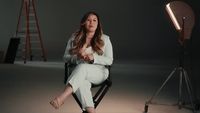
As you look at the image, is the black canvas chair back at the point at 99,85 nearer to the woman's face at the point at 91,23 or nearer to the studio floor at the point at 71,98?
the woman's face at the point at 91,23

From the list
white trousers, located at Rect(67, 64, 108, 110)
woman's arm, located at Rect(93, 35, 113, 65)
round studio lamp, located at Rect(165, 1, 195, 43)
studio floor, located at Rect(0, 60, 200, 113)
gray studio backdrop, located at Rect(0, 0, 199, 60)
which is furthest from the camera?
gray studio backdrop, located at Rect(0, 0, 199, 60)

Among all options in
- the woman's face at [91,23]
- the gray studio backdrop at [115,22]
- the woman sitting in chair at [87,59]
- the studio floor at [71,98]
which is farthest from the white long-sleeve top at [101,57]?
the gray studio backdrop at [115,22]

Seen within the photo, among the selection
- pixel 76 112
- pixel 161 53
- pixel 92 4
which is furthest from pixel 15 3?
pixel 76 112

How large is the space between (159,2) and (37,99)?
822 centimetres

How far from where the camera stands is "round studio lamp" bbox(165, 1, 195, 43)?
4691 mm

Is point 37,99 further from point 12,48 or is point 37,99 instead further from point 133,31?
point 133,31

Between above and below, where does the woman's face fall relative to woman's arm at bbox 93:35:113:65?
above

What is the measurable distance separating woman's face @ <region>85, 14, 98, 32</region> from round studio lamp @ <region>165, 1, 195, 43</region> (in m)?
1.20

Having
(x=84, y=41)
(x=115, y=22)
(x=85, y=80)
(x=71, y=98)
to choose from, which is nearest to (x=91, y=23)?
(x=84, y=41)

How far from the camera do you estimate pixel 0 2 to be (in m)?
12.9

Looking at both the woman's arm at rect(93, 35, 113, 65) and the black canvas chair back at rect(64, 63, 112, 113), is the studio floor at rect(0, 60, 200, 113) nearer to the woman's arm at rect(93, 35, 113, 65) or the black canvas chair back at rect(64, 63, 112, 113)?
the black canvas chair back at rect(64, 63, 112, 113)

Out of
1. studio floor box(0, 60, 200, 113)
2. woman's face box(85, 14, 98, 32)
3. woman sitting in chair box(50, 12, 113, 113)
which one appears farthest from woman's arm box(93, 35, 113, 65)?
studio floor box(0, 60, 200, 113)

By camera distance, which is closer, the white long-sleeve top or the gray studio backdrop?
the white long-sleeve top

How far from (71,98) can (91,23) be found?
6.53ft
